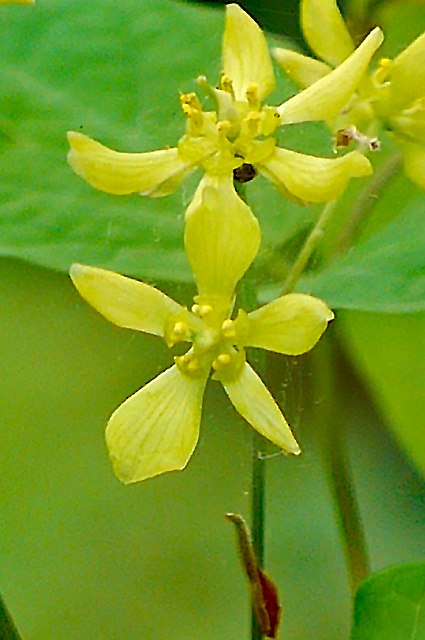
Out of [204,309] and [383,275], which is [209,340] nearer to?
[204,309]

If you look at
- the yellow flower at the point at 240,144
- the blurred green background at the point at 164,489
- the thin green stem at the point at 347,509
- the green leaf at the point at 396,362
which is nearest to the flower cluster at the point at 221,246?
the yellow flower at the point at 240,144

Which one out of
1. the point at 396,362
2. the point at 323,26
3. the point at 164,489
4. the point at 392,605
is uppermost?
the point at 323,26

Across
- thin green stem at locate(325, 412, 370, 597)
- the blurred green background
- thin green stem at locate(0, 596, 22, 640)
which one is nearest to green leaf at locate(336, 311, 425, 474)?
the blurred green background

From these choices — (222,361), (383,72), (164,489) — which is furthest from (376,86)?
(164,489)

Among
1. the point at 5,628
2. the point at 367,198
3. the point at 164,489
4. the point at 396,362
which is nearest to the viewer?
the point at 5,628

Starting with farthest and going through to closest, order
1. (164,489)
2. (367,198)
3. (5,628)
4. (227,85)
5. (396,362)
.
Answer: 1. (164,489)
2. (396,362)
3. (367,198)
4. (227,85)
5. (5,628)

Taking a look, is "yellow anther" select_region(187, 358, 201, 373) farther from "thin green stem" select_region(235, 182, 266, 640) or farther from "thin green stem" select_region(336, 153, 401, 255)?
"thin green stem" select_region(336, 153, 401, 255)

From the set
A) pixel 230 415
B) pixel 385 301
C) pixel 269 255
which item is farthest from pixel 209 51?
pixel 230 415
